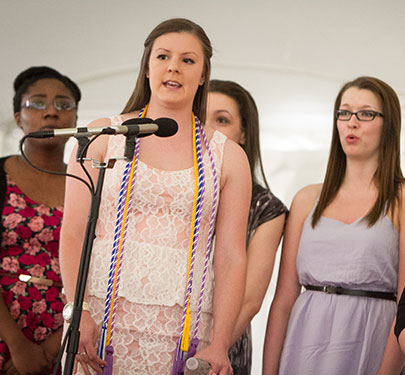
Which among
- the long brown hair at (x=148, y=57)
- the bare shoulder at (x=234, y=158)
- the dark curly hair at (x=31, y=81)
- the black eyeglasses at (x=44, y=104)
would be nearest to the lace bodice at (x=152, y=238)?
the bare shoulder at (x=234, y=158)

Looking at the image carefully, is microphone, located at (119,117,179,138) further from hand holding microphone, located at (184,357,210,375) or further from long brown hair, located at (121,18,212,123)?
hand holding microphone, located at (184,357,210,375)

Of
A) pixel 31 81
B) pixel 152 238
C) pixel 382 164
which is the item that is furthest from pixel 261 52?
pixel 152 238

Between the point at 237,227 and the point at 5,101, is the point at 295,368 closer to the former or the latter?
the point at 237,227

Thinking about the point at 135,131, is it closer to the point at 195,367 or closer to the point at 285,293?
the point at 195,367

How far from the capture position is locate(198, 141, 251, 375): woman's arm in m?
2.42

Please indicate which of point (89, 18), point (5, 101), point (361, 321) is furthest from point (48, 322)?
point (89, 18)

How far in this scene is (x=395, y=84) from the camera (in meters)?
4.77

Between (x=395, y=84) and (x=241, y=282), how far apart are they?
272 centimetres

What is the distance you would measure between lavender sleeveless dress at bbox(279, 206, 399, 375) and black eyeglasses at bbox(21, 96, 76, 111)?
1347 mm

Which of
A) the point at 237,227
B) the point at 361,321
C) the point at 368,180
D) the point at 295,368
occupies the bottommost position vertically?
the point at 295,368

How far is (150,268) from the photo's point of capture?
2.37 meters

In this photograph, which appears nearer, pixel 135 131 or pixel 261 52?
pixel 135 131

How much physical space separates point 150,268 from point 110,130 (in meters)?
0.58

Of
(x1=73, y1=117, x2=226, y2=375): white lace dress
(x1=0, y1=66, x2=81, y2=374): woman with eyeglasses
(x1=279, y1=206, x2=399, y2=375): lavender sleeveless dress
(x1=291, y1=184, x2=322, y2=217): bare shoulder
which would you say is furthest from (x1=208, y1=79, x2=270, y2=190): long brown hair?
(x1=73, y1=117, x2=226, y2=375): white lace dress
